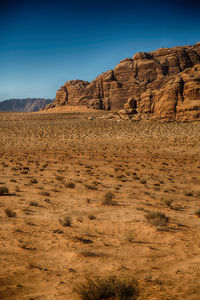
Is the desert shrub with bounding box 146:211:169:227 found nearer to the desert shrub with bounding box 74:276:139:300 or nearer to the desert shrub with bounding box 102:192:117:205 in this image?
the desert shrub with bounding box 102:192:117:205

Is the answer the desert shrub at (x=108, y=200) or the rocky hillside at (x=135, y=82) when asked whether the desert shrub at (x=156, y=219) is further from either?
the rocky hillside at (x=135, y=82)

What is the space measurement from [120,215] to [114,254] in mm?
3133

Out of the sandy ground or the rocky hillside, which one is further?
the rocky hillside

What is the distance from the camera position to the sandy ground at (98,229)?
4.12m

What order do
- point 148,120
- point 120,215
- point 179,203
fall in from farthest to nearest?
point 148,120, point 179,203, point 120,215

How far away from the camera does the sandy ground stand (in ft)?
13.5

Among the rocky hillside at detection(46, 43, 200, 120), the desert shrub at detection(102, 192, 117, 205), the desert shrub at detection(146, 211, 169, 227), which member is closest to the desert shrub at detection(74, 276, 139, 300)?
the desert shrub at detection(146, 211, 169, 227)

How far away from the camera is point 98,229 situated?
22.9ft

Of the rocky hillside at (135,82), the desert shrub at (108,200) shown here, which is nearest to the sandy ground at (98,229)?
the desert shrub at (108,200)

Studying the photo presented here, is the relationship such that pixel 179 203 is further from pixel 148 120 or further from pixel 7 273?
pixel 148 120

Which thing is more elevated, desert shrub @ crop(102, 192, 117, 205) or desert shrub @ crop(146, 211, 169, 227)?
desert shrub @ crop(146, 211, 169, 227)

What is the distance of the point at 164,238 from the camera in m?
6.35

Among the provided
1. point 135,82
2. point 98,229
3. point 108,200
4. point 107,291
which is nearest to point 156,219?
point 98,229

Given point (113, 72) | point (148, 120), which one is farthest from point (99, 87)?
point (148, 120)
